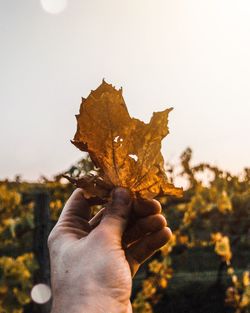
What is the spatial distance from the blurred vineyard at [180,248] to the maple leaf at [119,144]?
4.52 metres

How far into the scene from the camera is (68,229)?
147 cm

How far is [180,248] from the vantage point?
862cm

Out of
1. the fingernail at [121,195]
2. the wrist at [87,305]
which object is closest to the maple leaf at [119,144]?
the fingernail at [121,195]

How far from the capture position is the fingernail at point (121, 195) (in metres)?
1.36

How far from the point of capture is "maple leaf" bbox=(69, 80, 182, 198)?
1.29m

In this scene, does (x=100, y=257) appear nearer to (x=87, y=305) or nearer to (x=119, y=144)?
(x=87, y=305)

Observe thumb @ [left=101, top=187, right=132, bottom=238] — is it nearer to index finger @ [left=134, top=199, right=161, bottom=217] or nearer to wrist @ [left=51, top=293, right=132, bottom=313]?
index finger @ [left=134, top=199, right=161, bottom=217]

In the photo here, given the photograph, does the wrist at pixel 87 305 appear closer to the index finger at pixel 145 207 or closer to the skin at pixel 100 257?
the skin at pixel 100 257

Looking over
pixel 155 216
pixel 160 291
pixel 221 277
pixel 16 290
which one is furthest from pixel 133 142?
pixel 221 277

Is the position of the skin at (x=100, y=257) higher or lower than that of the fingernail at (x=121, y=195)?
lower

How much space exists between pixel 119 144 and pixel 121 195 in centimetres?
13

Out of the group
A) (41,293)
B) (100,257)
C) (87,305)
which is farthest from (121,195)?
(41,293)

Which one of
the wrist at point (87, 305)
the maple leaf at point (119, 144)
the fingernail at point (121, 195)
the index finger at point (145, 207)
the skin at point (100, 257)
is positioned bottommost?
the wrist at point (87, 305)

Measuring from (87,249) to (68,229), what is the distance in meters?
0.18
